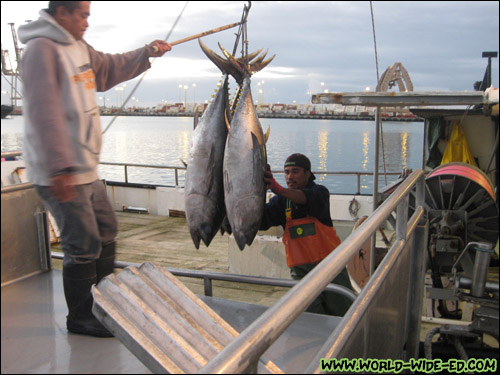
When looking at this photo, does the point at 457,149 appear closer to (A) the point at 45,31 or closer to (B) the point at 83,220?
(B) the point at 83,220

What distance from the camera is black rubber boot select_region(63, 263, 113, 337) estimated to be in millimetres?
1464

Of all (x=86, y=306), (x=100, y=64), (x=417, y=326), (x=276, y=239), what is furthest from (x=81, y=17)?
(x=276, y=239)

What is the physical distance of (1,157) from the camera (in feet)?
3.78

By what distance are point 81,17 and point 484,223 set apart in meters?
6.29

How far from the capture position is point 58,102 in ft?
3.54

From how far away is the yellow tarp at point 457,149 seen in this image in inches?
313

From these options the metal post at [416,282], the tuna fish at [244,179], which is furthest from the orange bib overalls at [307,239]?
the tuna fish at [244,179]

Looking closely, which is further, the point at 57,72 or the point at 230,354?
the point at 57,72

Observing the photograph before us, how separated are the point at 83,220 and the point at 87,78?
15.2 inches

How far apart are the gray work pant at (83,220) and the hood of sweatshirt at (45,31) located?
37cm

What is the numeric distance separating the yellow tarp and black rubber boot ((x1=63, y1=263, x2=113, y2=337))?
753 centimetres

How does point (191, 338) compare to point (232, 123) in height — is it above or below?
below

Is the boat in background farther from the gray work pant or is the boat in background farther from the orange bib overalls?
the orange bib overalls

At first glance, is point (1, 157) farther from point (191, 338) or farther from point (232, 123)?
point (232, 123)
